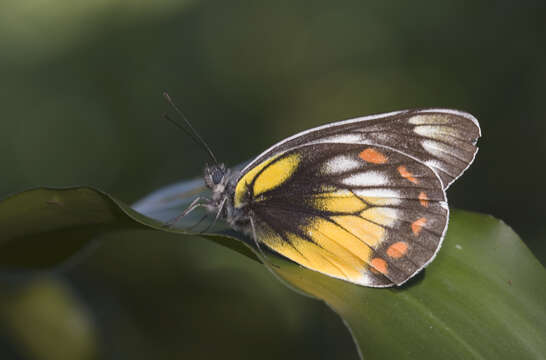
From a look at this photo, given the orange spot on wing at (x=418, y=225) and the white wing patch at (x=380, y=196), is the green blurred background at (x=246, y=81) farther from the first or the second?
the orange spot on wing at (x=418, y=225)

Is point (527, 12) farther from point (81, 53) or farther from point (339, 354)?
point (81, 53)

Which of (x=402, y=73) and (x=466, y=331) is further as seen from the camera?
(x=402, y=73)

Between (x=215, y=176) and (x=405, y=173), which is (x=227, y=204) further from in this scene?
(x=405, y=173)

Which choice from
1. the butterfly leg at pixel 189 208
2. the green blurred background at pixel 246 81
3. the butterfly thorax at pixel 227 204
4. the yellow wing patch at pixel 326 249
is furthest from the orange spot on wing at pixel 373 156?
the green blurred background at pixel 246 81

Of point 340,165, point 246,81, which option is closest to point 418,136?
point 340,165

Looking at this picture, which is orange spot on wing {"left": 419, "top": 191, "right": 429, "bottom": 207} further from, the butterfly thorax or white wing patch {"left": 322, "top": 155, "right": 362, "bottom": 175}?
the butterfly thorax

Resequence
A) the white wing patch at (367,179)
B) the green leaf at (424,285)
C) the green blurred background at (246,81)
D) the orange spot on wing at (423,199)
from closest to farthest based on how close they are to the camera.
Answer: the green leaf at (424,285), the orange spot on wing at (423,199), the white wing patch at (367,179), the green blurred background at (246,81)

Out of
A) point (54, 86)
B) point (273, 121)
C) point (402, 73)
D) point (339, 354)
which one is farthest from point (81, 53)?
point (339, 354)

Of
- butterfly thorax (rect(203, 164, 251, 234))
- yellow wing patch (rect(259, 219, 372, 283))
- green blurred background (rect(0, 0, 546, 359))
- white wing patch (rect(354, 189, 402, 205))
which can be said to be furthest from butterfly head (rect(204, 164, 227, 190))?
green blurred background (rect(0, 0, 546, 359))
